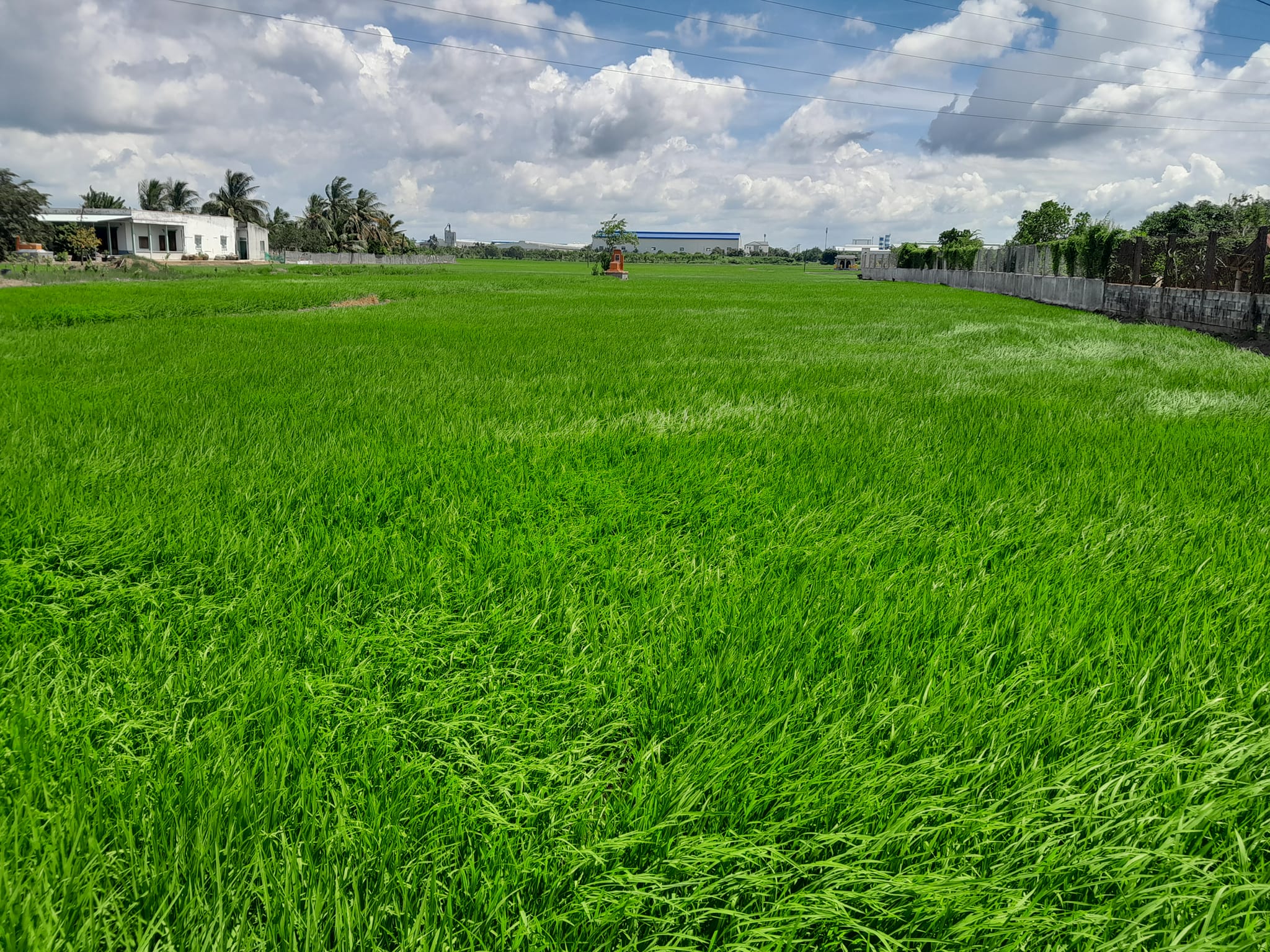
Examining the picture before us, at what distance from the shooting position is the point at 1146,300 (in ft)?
59.8

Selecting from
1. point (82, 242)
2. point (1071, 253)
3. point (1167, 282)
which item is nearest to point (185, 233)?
point (82, 242)

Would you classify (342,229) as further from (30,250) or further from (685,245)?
(685,245)

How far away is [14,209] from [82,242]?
23.6ft

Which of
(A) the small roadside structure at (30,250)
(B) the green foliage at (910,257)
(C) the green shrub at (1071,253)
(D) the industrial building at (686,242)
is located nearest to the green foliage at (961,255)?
(B) the green foliage at (910,257)

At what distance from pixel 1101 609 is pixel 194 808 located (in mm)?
2559

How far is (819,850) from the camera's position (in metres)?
1.37

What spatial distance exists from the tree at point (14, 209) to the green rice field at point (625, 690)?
52.1 metres

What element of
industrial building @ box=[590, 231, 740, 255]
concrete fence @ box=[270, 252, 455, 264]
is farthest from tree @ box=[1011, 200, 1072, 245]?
industrial building @ box=[590, 231, 740, 255]

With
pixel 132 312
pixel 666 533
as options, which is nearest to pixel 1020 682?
pixel 666 533

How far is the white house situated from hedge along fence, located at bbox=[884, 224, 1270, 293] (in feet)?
189

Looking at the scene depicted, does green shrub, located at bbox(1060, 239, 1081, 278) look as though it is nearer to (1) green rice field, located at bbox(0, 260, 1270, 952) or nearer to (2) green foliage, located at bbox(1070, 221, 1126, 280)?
(2) green foliage, located at bbox(1070, 221, 1126, 280)

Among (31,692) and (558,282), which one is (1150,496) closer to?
(31,692)

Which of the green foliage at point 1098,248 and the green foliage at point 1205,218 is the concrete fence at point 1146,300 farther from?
the green foliage at point 1205,218

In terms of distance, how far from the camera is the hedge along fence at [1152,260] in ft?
47.0
